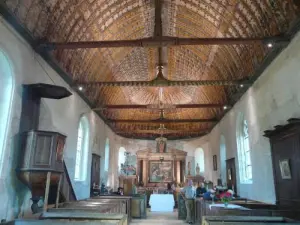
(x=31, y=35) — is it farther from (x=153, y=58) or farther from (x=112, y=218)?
(x=153, y=58)

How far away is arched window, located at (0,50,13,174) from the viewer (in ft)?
21.3

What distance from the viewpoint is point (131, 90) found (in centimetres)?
1814

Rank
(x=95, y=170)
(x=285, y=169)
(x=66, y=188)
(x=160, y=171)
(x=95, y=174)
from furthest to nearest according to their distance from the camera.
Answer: (x=160, y=171), (x=95, y=174), (x=95, y=170), (x=66, y=188), (x=285, y=169)

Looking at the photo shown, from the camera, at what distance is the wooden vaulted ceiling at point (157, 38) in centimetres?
777

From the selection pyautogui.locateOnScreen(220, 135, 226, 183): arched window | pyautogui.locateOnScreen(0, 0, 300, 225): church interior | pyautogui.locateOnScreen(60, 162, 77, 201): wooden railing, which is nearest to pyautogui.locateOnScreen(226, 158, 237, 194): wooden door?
pyautogui.locateOnScreen(0, 0, 300, 225): church interior

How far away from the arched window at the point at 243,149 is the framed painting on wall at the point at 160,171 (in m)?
9.71

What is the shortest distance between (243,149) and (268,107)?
13.6ft

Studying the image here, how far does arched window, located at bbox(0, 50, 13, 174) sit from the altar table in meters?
10.3

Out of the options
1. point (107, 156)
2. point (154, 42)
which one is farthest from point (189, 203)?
point (107, 156)

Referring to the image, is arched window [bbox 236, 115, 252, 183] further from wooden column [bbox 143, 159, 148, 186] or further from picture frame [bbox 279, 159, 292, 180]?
wooden column [bbox 143, 159, 148, 186]

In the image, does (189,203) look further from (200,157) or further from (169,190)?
(200,157)

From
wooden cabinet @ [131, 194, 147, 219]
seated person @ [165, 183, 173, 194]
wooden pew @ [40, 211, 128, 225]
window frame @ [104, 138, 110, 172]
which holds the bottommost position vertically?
wooden cabinet @ [131, 194, 147, 219]

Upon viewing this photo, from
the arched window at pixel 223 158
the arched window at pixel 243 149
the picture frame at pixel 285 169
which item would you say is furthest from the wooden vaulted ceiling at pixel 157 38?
the picture frame at pixel 285 169

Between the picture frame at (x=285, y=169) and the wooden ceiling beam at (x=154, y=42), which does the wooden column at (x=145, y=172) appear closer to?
the picture frame at (x=285, y=169)
